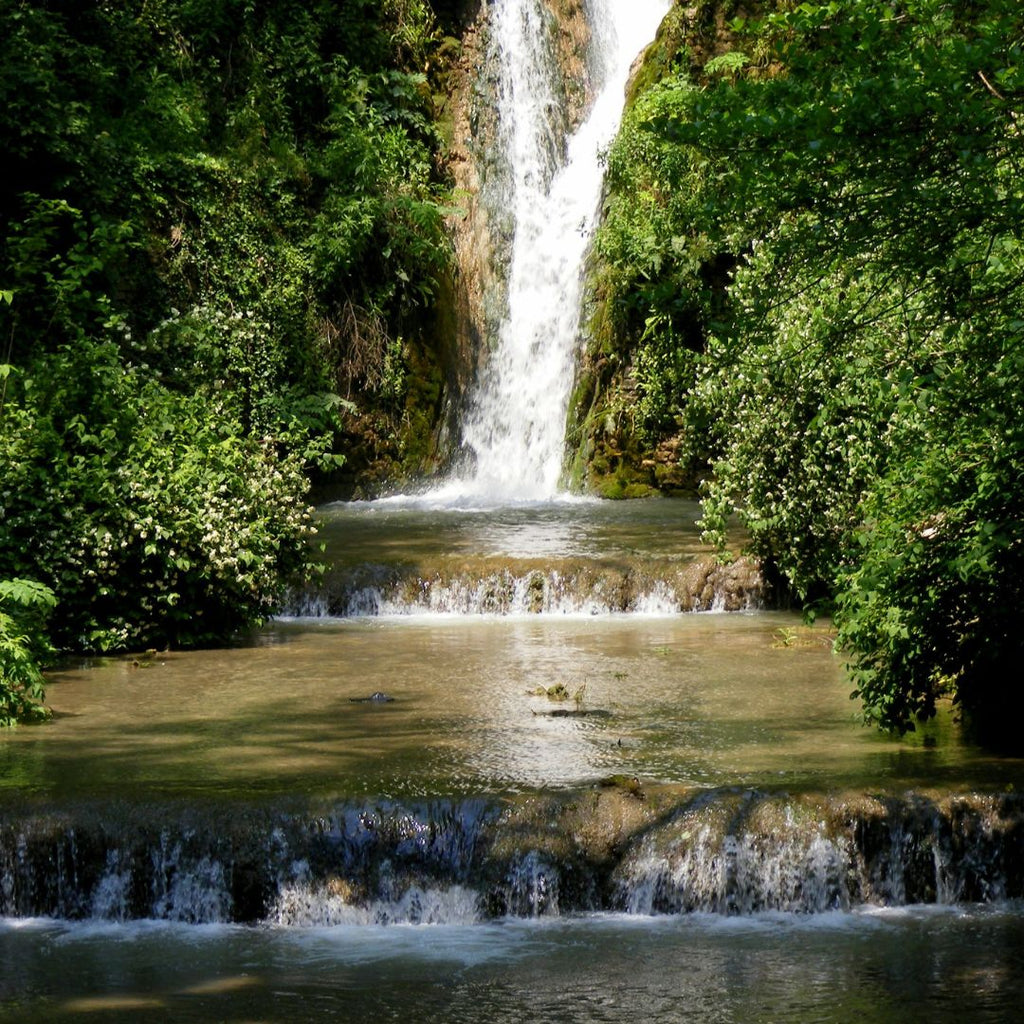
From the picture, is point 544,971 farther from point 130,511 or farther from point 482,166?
point 482,166

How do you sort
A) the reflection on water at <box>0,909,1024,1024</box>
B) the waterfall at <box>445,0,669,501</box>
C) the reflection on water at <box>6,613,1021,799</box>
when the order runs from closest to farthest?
the reflection on water at <box>0,909,1024,1024</box> → the reflection on water at <box>6,613,1021,799</box> → the waterfall at <box>445,0,669,501</box>

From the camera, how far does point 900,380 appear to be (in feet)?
28.1

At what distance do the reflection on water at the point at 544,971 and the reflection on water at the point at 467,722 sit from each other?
3.15ft

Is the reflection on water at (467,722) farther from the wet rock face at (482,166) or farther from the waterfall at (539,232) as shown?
the wet rock face at (482,166)

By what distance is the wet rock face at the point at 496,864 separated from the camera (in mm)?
8625

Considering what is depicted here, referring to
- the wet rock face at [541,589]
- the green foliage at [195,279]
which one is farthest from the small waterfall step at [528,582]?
the green foliage at [195,279]

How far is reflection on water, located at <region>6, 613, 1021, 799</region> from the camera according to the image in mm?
9453

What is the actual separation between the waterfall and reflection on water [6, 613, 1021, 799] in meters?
10.8

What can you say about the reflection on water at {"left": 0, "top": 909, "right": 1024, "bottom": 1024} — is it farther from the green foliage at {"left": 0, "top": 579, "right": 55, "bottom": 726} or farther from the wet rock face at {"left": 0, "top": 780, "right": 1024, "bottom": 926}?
the green foliage at {"left": 0, "top": 579, "right": 55, "bottom": 726}

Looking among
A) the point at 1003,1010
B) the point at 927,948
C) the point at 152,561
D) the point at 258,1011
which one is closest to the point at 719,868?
the point at 927,948

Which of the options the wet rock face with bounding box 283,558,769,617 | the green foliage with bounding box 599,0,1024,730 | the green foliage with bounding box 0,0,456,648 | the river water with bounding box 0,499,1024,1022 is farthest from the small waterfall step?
the river water with bounding box 0,499,1024,1022

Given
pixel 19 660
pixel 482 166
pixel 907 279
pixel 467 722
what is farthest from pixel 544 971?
pixel 482 166

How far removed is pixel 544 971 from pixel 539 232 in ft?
68.6

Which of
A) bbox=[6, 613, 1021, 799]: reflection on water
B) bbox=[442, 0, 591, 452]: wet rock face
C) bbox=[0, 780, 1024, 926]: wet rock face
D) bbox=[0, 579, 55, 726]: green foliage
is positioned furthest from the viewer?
bbox=[442, 0, 591, 452]: wet rock face
